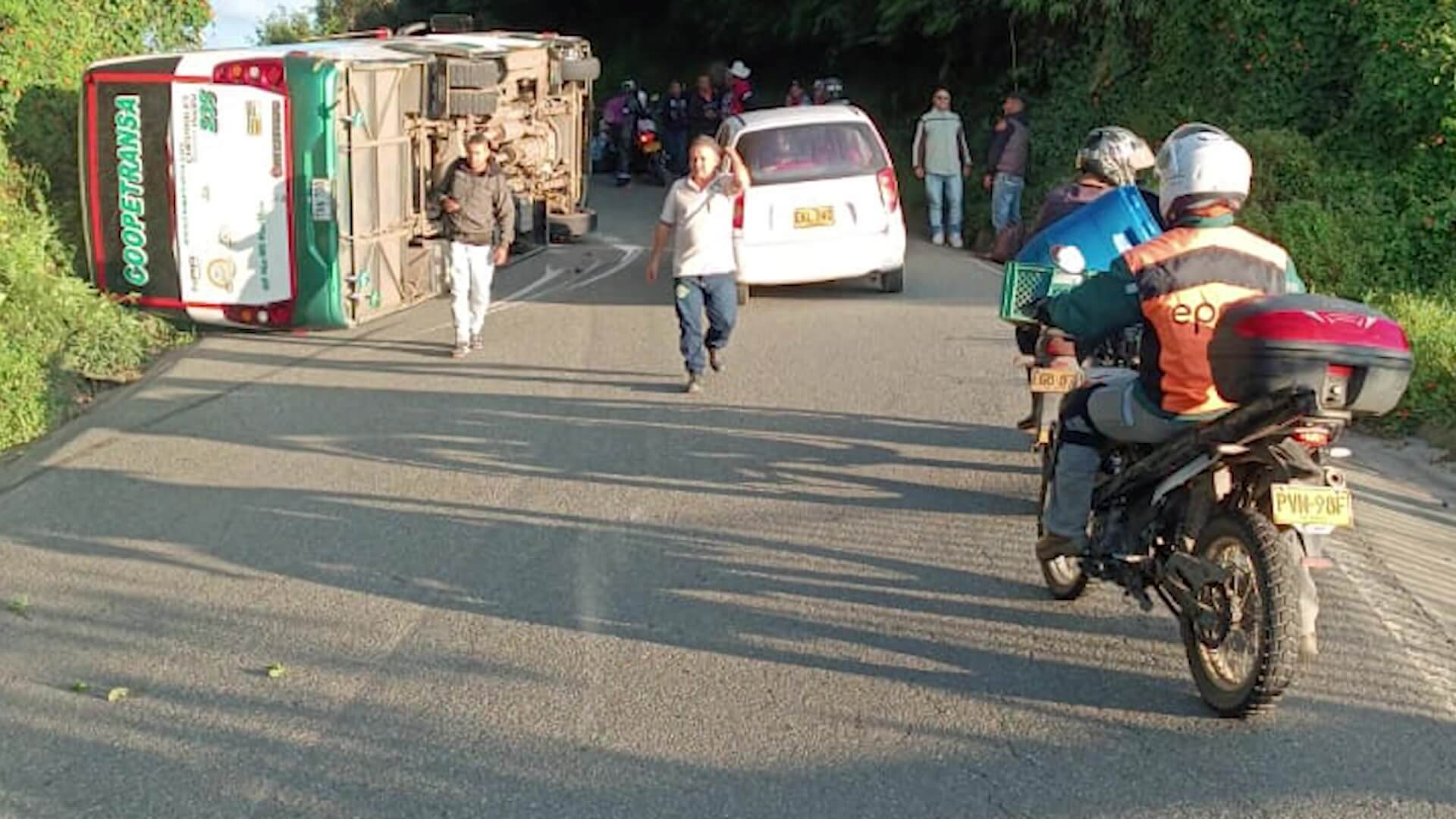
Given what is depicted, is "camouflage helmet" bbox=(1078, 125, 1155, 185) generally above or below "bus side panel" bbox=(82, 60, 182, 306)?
above

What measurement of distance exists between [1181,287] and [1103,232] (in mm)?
2116

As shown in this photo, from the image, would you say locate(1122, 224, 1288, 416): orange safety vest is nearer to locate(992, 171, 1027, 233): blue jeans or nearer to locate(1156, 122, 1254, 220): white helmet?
locate(1156, 122, 1254, 220): white helmet

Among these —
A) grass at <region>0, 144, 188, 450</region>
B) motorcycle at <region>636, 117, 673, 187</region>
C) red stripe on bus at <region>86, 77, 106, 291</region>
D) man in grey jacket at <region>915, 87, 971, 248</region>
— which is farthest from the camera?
motorcycle at <region>636, 117, 673, 187</region>

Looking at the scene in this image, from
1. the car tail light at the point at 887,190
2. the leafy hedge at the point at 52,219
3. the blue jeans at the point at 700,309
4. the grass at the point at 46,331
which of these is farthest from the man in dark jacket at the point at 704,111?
the blue jeans at the point at 700,309

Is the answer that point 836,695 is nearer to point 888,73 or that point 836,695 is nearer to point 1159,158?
point 1159,158

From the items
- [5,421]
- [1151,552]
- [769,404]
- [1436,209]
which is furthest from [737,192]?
[1436,209]

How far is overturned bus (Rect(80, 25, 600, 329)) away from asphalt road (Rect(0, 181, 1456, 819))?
2.00 meters

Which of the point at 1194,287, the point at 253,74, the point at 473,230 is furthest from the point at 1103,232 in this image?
the point at 253,74

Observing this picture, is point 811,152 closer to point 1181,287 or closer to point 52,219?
point 52,219

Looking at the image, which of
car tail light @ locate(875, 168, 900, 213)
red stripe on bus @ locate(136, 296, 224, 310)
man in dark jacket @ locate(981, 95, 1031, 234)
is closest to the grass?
red stripe on bus @ locate(136, 296, 224, 310)

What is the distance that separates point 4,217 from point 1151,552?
423 inches

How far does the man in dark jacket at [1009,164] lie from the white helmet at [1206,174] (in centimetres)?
1341

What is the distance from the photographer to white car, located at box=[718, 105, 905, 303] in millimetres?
14812

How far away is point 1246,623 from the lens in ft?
17.9
